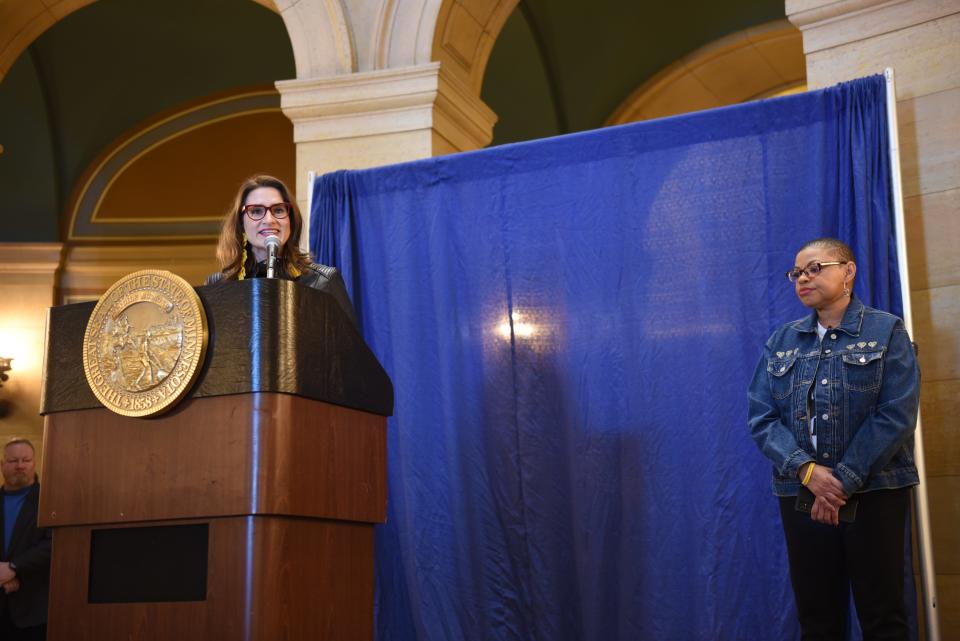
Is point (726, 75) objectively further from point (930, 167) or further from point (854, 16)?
point (930, 167)

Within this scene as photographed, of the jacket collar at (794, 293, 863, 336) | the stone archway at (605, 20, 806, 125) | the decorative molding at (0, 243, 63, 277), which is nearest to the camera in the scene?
the jacket collar at (794, 293, 863, 336)

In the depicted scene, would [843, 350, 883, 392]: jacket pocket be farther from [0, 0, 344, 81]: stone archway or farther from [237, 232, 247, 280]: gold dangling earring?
[0, 0, 344, 81]: stone archway

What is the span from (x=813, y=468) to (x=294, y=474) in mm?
1581

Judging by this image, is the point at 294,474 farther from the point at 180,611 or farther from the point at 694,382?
the point at 694,382

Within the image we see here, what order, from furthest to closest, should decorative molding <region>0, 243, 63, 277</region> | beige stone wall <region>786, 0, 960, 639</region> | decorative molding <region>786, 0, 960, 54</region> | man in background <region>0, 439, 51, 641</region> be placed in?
1. decorative molding <region>0, 243, 63, 277</region>
2. man in background <region>0, 439, 51, 641</region>
3. decorative molding <region>786, 0, 960, 54</region>
4. beige stone wall <region>786, 0, 960, 639</region>

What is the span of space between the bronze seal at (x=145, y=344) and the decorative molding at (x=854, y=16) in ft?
10.1

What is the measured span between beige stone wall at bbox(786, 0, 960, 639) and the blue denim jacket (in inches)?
26.4

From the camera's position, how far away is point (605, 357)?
416cm

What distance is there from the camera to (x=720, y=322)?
13.2ft

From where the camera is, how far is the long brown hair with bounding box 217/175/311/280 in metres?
2.73

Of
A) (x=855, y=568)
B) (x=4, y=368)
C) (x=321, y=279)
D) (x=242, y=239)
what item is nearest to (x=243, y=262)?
(x=242, y=239)

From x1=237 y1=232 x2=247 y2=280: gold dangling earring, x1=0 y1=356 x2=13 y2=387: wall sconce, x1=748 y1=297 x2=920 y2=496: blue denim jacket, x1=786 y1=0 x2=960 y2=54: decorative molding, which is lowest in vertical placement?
x1=748 y1=297 x2=920 y2=496: blue denim jacket

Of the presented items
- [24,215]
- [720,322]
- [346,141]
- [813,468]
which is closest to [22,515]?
[346,141]

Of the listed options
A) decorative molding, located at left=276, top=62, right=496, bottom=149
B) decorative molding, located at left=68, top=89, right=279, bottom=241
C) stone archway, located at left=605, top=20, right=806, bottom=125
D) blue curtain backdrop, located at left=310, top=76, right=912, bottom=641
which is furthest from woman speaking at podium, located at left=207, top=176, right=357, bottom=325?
decorative molding, located at left=68, top=89, right=279, bottom=241
